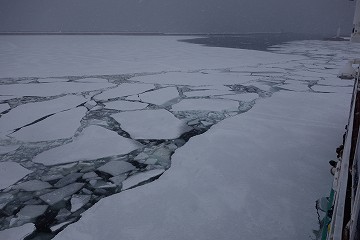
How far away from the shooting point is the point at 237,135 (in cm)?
219

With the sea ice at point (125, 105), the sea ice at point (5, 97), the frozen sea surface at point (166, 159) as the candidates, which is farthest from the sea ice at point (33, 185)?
the sea ice at point (5, 97)

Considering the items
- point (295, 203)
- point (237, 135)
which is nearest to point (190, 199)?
point (295, 203)

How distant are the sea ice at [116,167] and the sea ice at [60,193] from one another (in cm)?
18

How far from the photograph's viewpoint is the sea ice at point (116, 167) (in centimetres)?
164

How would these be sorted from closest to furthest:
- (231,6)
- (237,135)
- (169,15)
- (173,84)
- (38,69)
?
(237,135)
(173,84)
(38,69)
(169,15)
(231,6)

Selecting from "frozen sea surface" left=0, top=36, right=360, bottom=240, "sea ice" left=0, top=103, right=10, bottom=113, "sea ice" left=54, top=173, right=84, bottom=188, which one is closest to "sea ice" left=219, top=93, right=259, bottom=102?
"frozen sea surface" left=0, top=36, right=360, bottom=240

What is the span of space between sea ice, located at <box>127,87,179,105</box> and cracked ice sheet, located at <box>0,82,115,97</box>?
2.50 ft

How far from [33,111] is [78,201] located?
170cm

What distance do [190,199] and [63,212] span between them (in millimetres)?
593

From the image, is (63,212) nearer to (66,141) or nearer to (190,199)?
(190,199)

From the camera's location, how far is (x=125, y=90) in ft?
11.8

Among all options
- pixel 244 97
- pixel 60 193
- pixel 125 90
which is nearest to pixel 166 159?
pixel 60 193

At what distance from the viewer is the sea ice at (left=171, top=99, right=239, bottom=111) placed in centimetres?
288

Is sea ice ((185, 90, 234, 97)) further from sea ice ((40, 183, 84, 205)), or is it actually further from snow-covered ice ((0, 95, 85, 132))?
sea ice ((40, 183, 84, 205))
